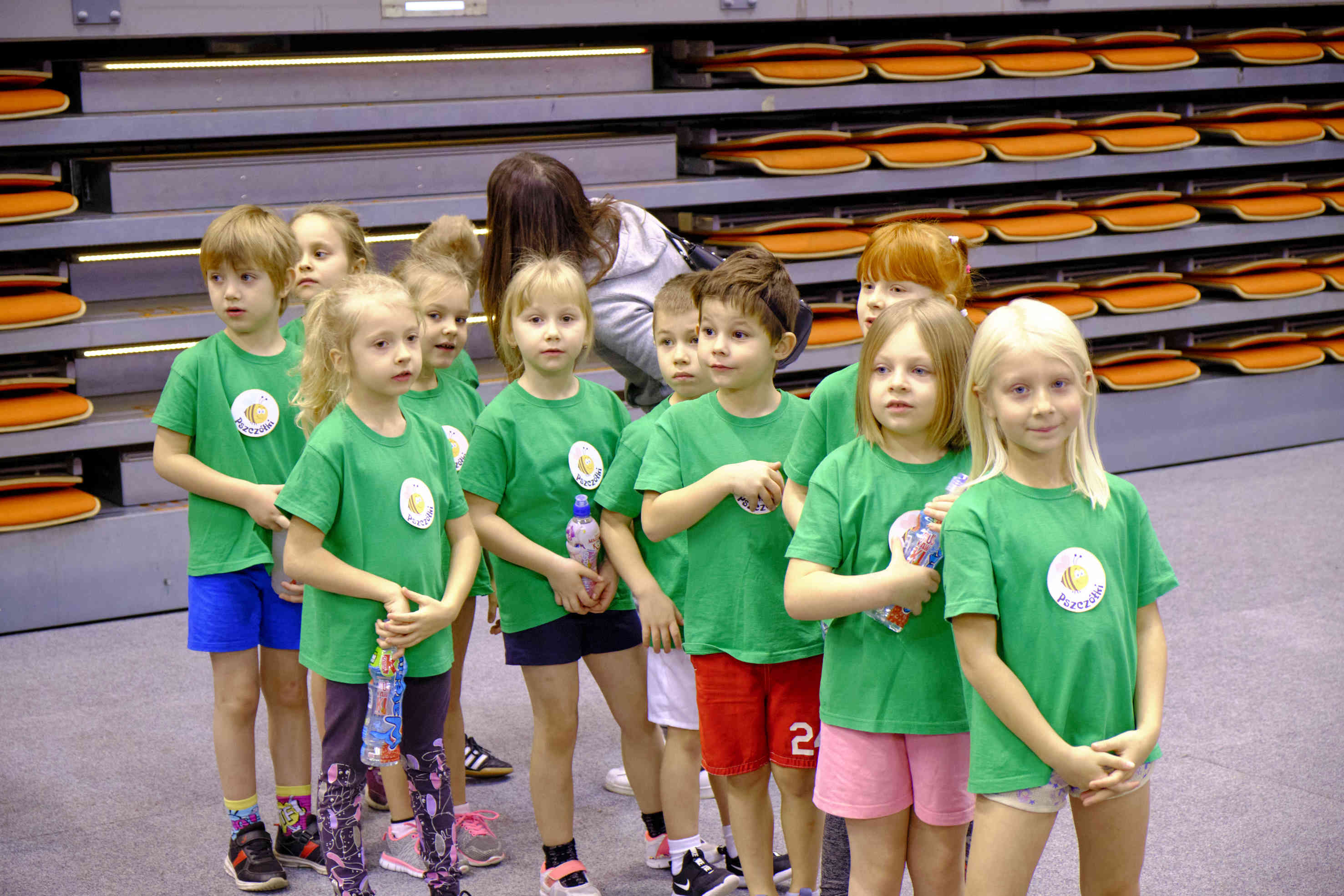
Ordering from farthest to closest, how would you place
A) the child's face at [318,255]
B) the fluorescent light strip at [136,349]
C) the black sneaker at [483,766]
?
the fluorescent light strip at [136,349]
the black sneaker at [483,766]
the child's face at [318,255]

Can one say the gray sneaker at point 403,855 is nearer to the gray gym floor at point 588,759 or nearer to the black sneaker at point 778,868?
the gray gym floor at point 588,759

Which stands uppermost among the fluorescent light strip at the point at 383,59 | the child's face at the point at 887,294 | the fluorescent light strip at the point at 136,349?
the fluorescent light strip at the point at 383,59

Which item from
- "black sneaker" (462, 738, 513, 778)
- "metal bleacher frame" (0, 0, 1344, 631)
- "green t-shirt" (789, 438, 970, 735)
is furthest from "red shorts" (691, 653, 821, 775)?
"metal bleacher frame" (0, 0, 1344, 631)

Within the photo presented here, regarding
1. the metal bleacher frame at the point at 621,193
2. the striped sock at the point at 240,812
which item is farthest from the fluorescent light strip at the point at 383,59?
the striped sock at the point at 240,812

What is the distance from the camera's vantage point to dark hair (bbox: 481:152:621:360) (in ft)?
→ 8.73

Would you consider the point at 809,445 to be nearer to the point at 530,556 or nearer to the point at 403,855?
the point at 530,556

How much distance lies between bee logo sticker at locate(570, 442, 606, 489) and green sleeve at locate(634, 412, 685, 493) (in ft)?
0.61

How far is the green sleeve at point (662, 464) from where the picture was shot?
7.38ft

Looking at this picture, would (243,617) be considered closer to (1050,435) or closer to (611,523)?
(611,523)

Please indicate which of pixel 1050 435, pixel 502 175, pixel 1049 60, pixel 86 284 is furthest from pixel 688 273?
pixel 1049 60

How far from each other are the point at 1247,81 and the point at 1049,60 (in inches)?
44.3

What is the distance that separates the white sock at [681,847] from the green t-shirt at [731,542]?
44 centimetres

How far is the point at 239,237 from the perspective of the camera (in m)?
2.56

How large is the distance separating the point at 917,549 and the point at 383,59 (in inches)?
125
